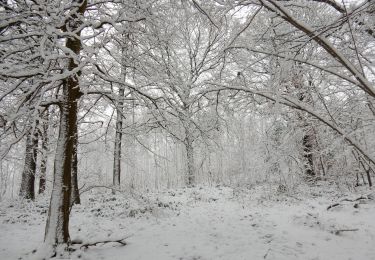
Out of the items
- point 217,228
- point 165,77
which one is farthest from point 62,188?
point 217,228

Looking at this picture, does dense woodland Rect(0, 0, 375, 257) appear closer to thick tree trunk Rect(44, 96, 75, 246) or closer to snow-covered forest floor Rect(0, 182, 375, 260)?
thick tree trunk Rect(44, 96, 75, 246)

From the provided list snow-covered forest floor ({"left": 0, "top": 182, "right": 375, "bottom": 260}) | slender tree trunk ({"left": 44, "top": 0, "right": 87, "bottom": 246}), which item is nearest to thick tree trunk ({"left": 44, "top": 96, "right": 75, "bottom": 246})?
slender tree trunk ({"left": 44, "top": 0, "right": 87, "bottom": 246})

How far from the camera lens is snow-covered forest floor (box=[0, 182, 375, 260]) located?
4.47m

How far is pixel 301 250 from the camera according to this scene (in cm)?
448

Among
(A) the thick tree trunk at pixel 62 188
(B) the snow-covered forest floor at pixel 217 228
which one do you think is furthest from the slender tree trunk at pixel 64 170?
(B) the snow-covered forest floor at pixel 217 228

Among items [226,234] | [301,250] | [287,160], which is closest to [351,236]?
[301,250]

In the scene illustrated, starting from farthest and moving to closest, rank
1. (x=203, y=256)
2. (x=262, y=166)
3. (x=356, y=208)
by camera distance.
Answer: (x=262, y=166) → (x=356, y=208) → (x=203, y=256)

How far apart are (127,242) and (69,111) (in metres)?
2.77

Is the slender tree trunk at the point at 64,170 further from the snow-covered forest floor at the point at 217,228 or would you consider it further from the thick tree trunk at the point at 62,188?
the snow-covered forest floor at the point at 217,228

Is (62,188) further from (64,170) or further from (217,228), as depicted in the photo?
(217,228)

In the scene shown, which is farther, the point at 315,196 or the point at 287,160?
the point at 287,160

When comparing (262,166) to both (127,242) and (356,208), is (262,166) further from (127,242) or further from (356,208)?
(127,242)

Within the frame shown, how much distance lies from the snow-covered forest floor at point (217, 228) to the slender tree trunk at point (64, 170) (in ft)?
1.46

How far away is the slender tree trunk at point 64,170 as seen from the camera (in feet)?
14.0
